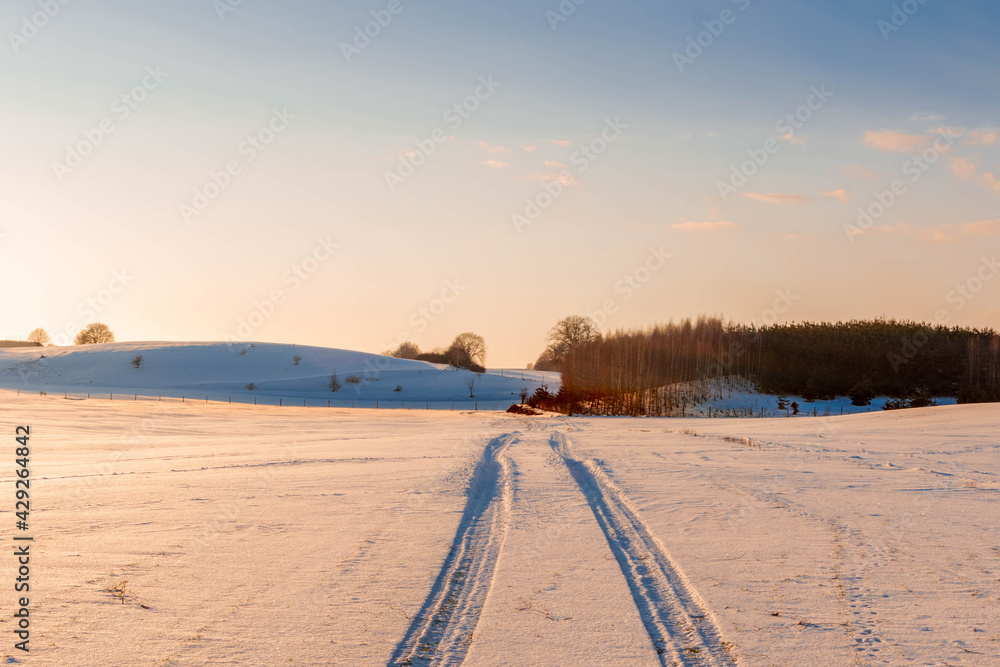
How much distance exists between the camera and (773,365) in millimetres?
53125

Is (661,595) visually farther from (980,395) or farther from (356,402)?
(356,402)

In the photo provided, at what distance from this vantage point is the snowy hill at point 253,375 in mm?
81062

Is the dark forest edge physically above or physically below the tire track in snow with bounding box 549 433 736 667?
above

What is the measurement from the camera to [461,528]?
31.1 feet

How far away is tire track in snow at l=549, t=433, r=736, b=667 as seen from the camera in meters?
5.26

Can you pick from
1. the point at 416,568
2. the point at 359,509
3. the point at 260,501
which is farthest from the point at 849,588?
the point at 260,501

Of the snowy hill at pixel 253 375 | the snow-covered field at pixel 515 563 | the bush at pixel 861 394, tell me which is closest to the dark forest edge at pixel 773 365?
the bush at pixel 861 394

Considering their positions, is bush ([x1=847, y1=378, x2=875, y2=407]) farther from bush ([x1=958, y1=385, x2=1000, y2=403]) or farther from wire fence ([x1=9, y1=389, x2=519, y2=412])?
wire fence ([x1=9, y1=389, x2=519, y2=412])

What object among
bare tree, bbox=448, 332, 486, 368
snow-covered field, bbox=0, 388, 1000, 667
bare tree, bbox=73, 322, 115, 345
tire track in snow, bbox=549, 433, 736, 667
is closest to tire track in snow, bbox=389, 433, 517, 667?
snow-covered field, bbox=0, 388, 1000, 667

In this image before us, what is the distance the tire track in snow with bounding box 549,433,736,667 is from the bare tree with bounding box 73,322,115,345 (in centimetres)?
13502

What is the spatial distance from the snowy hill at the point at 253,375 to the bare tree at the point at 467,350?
297 inches

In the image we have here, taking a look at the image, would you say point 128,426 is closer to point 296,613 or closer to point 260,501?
point 260,501

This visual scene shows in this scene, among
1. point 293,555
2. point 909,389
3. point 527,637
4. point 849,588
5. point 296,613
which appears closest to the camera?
point 527,637

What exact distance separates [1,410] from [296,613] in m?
41.7
